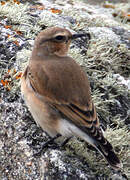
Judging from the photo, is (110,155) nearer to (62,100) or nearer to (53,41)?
(62,100)

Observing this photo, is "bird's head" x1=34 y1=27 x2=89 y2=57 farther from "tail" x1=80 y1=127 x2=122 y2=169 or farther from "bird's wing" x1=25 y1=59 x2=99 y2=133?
"tail" x1=80 y1=127 x2=122 y2=169

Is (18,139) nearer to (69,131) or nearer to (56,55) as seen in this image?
(69,131)

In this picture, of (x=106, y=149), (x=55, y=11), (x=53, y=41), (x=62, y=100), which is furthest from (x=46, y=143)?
(x=55, y=11)

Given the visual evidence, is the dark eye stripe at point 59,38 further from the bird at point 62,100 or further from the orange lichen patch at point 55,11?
the orange lichen patch at point 55,11

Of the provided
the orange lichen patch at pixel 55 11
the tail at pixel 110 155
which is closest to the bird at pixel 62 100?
the tail at pixel 110 155

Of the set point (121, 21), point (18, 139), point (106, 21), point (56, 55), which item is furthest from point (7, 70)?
point (121, 21)

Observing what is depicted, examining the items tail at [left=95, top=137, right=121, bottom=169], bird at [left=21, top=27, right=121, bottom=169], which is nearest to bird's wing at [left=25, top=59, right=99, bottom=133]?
bird at [left=21, top=27, right=121, bottom=169]
